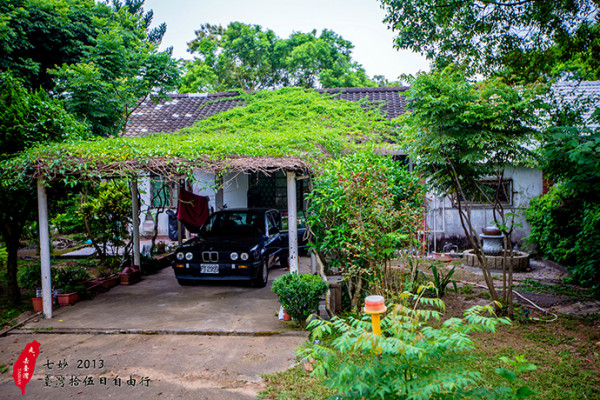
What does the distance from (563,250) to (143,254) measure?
32.9 feet

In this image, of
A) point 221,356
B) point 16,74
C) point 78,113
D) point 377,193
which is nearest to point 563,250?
point 377,193

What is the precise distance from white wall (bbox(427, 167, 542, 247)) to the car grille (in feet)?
21.5

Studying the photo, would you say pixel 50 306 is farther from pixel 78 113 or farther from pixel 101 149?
pixel 78 113

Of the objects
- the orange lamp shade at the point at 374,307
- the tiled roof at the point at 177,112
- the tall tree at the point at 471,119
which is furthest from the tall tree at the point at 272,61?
the orange lamp shade at the point at 374,307

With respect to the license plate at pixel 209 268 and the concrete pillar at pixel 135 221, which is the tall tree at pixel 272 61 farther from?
the license plate at pixel 209 268

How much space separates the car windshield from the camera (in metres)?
8.88

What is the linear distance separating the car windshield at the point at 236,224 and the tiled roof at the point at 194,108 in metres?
4.55

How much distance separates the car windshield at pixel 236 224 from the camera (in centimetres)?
888

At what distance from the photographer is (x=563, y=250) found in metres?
8.84

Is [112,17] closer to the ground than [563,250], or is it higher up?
higher up

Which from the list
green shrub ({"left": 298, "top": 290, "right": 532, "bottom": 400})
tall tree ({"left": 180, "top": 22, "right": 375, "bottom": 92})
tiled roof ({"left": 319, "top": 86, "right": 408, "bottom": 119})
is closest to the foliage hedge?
tiled roof ({"left": 319, "top": 86, "right": 408, "bottom": 119})

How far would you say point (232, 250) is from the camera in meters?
7.86

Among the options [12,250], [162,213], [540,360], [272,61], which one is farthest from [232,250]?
[272,61]

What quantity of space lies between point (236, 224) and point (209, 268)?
4.76 feet
